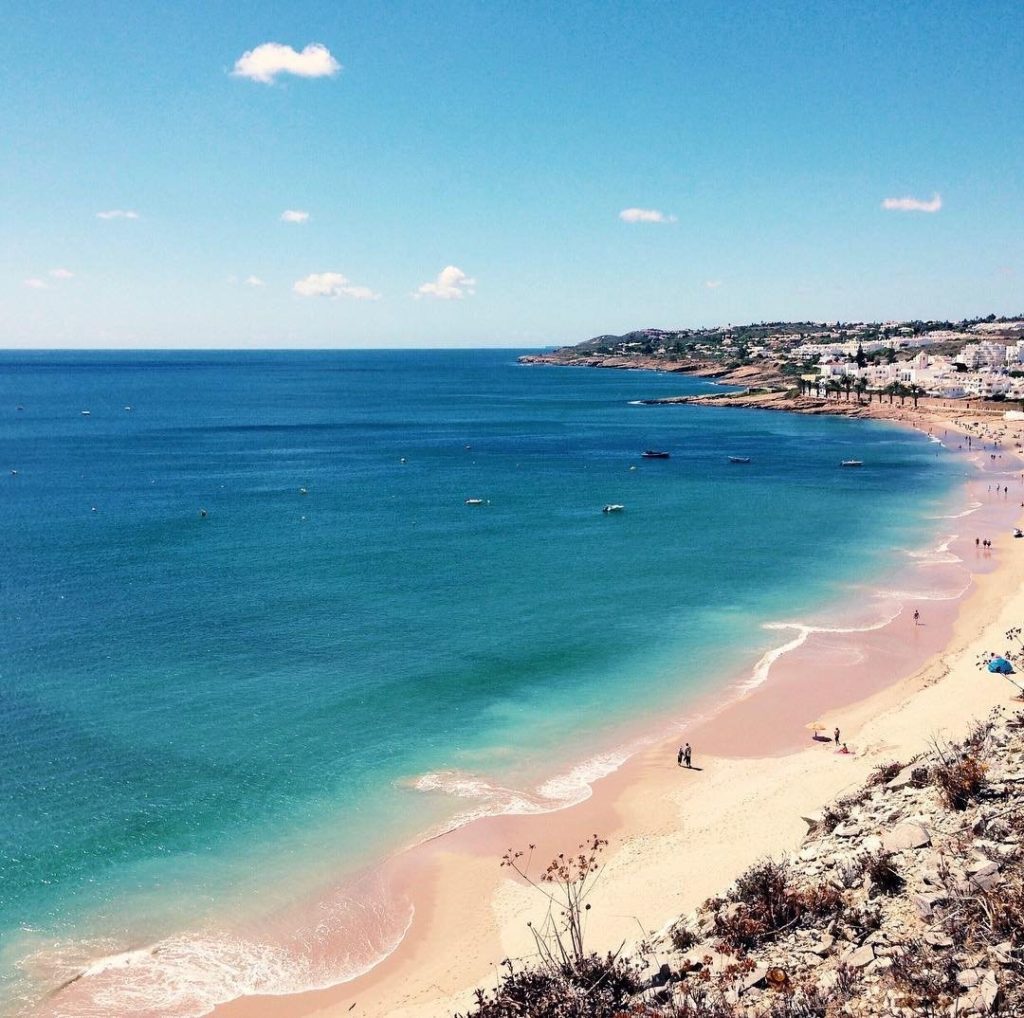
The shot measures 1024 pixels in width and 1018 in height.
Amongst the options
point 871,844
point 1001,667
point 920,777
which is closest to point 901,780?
point 920,777

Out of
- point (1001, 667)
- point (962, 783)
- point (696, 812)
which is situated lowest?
point (696, 812)

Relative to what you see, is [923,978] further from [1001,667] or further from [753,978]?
[1001,667]

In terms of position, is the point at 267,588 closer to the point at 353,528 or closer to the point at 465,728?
the point at 353,528

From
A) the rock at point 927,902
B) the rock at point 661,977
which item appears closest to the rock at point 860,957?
the rock at point 927,902

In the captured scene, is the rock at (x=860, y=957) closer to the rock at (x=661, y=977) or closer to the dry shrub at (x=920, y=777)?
the rock at (x=661, y=977)

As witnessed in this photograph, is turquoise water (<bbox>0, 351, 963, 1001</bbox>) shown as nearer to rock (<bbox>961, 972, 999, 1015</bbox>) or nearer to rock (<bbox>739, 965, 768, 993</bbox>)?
rock (<bbox>739, 965, 768, 993</bbox>)
